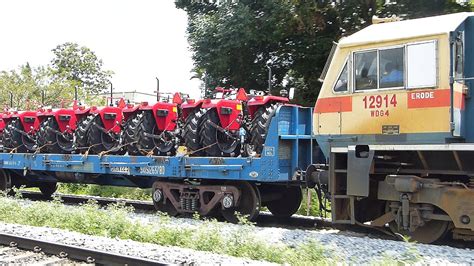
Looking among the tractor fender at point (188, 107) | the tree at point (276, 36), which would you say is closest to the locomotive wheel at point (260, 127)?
the tractor fender at point (188, 107)

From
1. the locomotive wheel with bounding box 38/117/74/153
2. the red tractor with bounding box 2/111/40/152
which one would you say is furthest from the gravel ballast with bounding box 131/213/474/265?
the red tractor with bounding box 2/111/40/152

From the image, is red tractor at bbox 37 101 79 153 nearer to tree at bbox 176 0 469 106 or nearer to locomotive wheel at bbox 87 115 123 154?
locomotive wheel at bbox 87 115 123 154

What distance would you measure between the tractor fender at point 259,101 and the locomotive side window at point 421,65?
3533 mm

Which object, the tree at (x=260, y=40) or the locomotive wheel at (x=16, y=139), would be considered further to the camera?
the tree at (x=260, y=40)

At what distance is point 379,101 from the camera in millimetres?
8672

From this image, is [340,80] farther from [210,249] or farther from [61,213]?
[61,213]

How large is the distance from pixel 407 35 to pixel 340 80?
1.34m

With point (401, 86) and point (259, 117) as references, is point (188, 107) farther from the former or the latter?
point (401, 86)

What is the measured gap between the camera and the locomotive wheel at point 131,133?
501 inches

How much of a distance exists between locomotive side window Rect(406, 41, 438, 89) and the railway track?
15.7 ft

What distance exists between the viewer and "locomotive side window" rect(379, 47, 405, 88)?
8.51m

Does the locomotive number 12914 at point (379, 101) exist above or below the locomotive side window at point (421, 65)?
below

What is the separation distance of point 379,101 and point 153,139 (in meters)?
5.71

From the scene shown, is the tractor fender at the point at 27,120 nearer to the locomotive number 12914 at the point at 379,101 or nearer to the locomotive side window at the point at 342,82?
the locomotive side window at the point at 342,82
